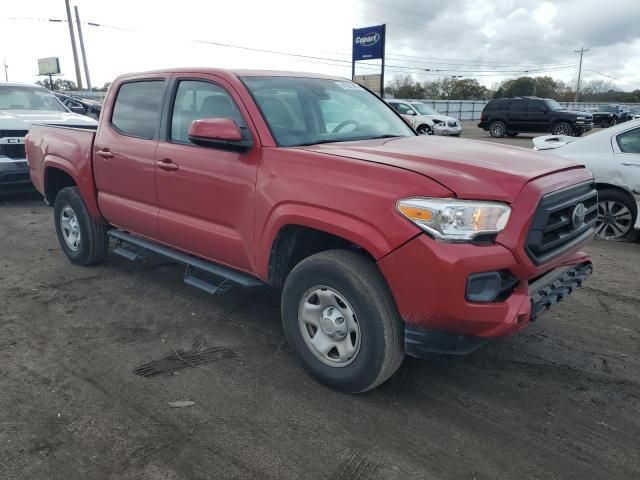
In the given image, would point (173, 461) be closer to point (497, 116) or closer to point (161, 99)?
point (161, 99)

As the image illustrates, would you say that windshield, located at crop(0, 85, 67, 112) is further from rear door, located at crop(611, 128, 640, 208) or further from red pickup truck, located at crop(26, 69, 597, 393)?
rear door, located at crop(611, 128, 640, 208)

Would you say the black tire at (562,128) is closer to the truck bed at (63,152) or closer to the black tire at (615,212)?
the black tire at (615,212)

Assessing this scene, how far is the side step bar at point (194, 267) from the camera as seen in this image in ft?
12.3

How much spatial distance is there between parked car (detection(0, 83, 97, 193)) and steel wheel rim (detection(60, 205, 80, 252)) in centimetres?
323

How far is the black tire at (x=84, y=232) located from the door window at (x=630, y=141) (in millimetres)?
5835

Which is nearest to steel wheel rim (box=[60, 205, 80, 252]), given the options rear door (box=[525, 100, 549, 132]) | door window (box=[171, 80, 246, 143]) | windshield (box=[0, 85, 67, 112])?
door window (box=[171, 80, 246, 143])

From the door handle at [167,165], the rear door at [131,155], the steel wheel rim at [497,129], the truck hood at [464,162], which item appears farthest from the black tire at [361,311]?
the steel wheel rim at [497,129]

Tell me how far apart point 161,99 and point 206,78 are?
0.60 metres

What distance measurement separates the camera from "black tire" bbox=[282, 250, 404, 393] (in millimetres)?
2836

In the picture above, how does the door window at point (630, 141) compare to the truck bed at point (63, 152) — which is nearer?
the truck bed at point (63, 152)

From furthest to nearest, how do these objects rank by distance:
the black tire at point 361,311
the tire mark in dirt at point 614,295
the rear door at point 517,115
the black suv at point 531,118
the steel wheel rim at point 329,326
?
the rear door at point 517,115
the black suv at point 531,118
the tire mark in dirt at point 614,295
the steel wheel rim at point 329,326
the black tire at point 361,311

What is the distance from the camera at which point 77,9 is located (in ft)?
116

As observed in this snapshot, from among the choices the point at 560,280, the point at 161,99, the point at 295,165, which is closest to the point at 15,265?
the point at 161,99

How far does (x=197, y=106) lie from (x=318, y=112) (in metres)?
0.92
